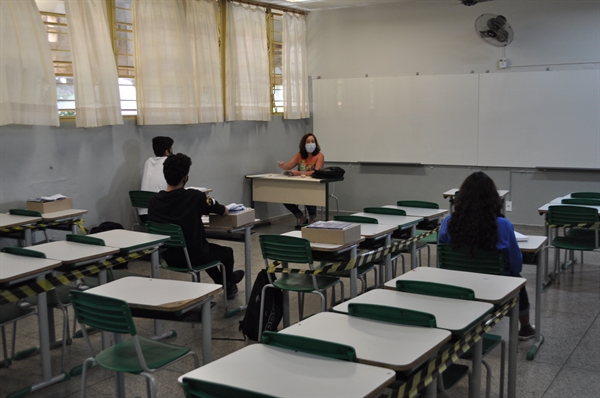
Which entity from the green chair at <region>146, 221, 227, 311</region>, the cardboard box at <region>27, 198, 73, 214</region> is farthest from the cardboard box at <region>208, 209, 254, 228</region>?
the cardboard box at <region>27, 198, 73, 214</region>

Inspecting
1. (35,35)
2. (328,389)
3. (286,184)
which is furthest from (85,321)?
(286,184)

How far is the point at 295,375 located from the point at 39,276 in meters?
2.11

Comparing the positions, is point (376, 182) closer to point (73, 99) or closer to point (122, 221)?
point (122, 221)

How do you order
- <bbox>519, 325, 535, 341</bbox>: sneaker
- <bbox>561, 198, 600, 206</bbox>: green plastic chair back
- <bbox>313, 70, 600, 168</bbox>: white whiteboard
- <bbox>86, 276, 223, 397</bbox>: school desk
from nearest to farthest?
<bbox>86, 276, 223, 397</bbox>: school desk < <bbox>519, 325, 535, 341</bbox>: sneaker < <bbox>561, 198, 600, 206</bbox>: green plastic chair back < <bbox>313, 70, 600, 168</bbox>: white whiteboard

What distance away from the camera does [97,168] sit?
664 centimetres

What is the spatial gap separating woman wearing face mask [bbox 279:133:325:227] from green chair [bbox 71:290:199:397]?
5.73m

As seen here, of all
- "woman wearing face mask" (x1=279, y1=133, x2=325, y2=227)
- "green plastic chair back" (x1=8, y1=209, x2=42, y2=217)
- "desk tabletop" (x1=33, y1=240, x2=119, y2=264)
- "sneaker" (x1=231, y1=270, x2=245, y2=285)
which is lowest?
"sneaker" (x1=231, y1=270, x2=245, y2=285)

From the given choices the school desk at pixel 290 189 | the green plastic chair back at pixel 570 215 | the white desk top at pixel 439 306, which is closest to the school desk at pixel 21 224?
the white desk top at pixel 439 306

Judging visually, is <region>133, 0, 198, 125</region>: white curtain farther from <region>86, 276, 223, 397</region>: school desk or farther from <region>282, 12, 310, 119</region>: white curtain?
<region>86, 276, 223, 397</region>: school desk

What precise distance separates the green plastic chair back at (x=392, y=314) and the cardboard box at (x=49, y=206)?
3969 mm

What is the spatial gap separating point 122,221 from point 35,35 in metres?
2.15

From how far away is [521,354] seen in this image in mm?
4141

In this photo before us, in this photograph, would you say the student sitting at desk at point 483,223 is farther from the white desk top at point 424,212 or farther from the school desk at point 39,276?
the school desk at point 39,276

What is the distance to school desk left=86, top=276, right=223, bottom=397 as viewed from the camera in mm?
2752
